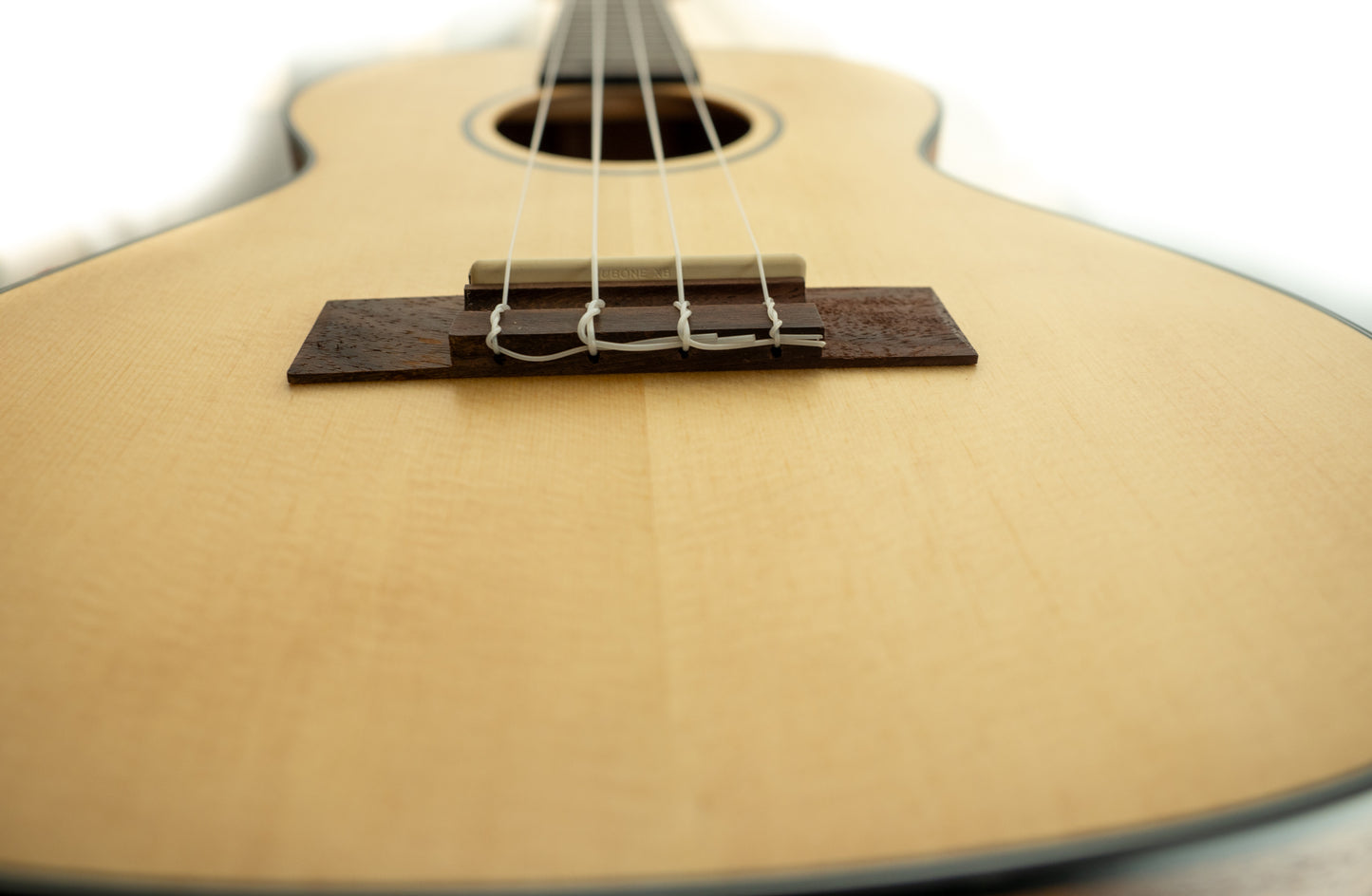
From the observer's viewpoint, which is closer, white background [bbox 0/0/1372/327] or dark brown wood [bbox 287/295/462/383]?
dark brown wood [bbox 287/295/462/383]

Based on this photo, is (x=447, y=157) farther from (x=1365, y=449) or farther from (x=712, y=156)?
(x=1365, y=449)

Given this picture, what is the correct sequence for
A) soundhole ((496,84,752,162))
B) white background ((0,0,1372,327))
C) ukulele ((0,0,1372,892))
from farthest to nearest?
soundhole ((496,84,752,162)) → white background ((0,0,1372,327)) → ukulele ((0,0,1372,892))

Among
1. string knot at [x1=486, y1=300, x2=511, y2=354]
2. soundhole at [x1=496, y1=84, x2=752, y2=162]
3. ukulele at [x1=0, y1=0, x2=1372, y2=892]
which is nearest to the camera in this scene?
ukulele at [x1=0, y1=0, x2=1372, y2=892]

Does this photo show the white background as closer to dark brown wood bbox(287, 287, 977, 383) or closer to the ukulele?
the ukulele

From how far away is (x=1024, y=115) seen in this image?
3.84ft

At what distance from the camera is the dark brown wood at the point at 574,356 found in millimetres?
475

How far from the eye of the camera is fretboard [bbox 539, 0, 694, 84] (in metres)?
0.97

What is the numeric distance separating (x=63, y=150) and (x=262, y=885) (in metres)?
0.80

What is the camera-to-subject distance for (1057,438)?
44cm

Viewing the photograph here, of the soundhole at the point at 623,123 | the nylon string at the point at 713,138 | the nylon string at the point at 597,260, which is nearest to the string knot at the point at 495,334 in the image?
the nylon string at the point at 597,260

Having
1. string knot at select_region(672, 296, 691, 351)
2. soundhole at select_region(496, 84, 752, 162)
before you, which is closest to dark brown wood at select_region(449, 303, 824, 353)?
string knot at select_region(672, 296, 691, 351)

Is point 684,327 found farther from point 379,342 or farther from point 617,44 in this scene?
point 617,44

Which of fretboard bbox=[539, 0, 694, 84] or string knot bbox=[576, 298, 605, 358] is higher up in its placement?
fretboard bbox=[539, 0, 694, 84]

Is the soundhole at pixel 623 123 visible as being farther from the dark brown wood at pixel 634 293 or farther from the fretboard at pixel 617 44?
the dark brown wood at pixel 634 293
